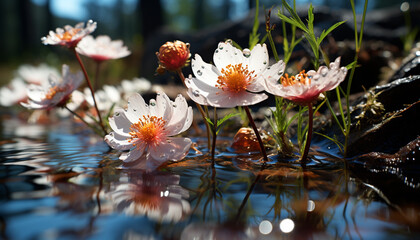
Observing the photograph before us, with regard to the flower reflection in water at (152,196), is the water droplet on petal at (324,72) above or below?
above

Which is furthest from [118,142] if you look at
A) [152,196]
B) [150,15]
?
[150,15]

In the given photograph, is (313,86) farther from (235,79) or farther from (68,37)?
(68,37)

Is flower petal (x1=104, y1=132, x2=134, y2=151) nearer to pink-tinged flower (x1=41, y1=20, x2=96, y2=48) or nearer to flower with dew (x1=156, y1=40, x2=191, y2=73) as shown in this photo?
flower with dew (x1=156, y1=40, x2=191, y2=73)

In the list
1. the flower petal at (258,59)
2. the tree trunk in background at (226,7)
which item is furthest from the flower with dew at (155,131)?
the tree trunk in background at (226,7)

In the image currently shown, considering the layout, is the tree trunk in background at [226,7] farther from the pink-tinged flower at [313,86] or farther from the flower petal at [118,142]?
the pink-tinged flower at [313,86]

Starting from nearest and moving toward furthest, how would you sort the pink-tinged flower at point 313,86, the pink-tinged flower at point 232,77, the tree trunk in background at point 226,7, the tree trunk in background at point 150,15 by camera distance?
1. the pink-tinged flower at point 313,86
2. the pink-tinged flower at point 232,77
3. the tree trunk in background at point 150,15
4. the tree trunk in background at point 226,7

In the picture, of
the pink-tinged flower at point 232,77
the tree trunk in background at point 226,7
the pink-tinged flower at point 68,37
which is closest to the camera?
the pink-tinged flower at point 232,77

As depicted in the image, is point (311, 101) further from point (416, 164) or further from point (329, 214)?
point (416, 164)
